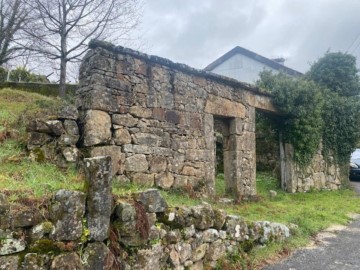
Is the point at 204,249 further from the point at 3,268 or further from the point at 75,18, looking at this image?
the point at 75,18

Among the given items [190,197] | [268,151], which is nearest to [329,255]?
[190,197]

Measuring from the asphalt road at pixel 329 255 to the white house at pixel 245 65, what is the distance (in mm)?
16962

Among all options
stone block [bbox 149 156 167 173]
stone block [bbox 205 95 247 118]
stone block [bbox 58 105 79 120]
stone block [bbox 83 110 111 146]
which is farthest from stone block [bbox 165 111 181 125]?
stone block [bbox 58 105 79 120]

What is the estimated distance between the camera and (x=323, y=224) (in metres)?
6.67

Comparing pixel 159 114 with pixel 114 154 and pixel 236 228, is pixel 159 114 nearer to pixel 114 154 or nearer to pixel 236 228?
pixel 114 154

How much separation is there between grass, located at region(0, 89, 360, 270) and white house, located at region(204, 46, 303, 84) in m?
12.5

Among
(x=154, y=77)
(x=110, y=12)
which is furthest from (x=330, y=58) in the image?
(x=154, y=77)

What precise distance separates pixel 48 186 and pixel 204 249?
202cm

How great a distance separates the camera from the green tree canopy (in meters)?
13.5

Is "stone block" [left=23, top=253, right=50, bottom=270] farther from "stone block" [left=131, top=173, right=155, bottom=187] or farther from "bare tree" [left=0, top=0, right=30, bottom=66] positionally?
"bare tree" [left=0, top=0, right=30, bottom=66]

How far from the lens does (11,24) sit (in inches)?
521

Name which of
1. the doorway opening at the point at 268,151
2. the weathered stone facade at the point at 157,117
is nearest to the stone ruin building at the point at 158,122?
the weathered stone facade at the point at 157,117

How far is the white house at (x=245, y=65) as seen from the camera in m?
22.3

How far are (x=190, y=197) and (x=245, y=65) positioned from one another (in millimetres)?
18249
